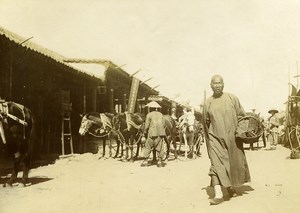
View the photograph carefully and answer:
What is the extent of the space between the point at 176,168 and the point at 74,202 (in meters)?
4.97

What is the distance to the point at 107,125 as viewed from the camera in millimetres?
13531

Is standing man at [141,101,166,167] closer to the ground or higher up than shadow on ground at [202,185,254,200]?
higher up

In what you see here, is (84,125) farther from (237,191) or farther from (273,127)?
(273,127)

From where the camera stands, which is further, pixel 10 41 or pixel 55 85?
pixel 55 85

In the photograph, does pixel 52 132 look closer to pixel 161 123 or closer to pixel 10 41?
pixel 161 123

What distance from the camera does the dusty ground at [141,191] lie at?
5797mm

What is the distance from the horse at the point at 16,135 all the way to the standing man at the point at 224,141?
11.7 ft

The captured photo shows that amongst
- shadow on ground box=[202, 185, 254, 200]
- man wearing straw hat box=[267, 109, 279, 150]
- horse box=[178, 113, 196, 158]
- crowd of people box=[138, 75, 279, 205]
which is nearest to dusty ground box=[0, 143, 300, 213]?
shadow on ground box=[202, 185, 254, 200]

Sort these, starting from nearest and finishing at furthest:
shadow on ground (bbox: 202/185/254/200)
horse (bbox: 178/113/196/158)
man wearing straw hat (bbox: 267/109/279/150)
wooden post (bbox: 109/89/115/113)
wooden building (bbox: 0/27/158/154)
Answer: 1. shadow on ground (bbox: 202/185/254/200)
2. wooden building (bbox: 0/27/158/154)
3. horse (bbox: 178/113/196/158)
4. man wearing straw hat (bbox: 267/109/279/150)
5. wooden post (bbox: 109/89/115/113)

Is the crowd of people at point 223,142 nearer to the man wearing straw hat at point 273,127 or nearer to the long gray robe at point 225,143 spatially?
the long gray robe at point 225,143

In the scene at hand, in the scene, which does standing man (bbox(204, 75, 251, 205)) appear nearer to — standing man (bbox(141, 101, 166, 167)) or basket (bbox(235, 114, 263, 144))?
basket (bbox(235, 114, 263, 144))

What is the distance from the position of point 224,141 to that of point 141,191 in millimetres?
1851

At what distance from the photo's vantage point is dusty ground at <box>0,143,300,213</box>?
19.0 feet

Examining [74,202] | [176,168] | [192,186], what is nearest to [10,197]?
[74,202]
